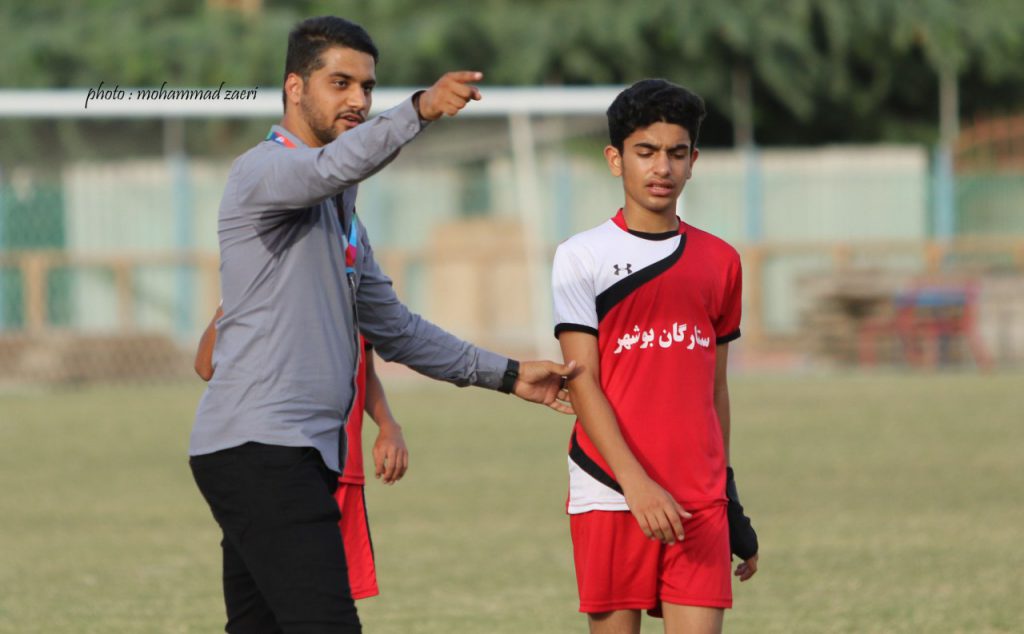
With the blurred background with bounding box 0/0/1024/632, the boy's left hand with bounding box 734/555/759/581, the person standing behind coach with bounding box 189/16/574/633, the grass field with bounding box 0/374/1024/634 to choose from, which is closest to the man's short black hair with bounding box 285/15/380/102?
the person standing behind coach with bounding box 189/16/574/633

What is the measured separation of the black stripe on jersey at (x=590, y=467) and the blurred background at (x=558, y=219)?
12.2 feet

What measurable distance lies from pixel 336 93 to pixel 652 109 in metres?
0.78

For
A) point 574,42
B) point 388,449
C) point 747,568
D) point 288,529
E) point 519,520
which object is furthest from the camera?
point 574,42

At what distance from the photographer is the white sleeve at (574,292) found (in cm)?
448

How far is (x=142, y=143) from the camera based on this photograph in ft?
89.5

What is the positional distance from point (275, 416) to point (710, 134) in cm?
2686

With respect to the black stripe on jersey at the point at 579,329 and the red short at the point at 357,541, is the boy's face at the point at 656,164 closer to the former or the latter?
the black stripe on jersey at the point at 579,329

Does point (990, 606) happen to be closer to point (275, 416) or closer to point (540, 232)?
point (275, 416)

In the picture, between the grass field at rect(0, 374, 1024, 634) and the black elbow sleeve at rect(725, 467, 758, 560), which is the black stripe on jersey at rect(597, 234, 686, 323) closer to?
the black elbow sleeve at rect(725, 467, 758, 560)

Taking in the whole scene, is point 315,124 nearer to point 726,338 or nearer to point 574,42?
point 726,338

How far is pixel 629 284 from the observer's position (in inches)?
177

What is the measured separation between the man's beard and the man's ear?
0.08 ft

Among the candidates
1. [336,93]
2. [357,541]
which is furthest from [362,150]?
[357,541]

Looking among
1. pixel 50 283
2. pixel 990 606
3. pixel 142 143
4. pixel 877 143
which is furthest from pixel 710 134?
pixel 990 606
